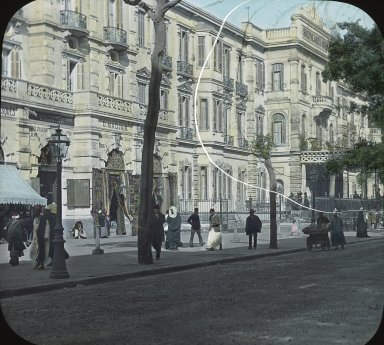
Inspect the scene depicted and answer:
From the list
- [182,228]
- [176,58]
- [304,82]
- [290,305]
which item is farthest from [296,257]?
[176,58]

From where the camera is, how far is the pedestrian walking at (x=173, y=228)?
352cm

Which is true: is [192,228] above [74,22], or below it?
below

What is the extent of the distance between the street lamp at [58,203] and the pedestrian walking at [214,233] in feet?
Result: 2.22

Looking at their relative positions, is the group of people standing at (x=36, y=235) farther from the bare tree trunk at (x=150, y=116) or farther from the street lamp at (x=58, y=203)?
the bare tree trunk at (x=150, y=116)

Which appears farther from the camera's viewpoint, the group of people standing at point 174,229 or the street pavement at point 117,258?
the group of people standing at point 174,229

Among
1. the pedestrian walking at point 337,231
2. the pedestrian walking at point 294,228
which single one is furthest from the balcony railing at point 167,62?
the pedestrian walking at point 337,231

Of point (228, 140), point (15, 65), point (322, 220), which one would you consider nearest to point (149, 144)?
point (228, 140)

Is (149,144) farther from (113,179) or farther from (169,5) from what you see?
(169,5)

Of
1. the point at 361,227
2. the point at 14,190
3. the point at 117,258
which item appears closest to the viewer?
the point at 14,190

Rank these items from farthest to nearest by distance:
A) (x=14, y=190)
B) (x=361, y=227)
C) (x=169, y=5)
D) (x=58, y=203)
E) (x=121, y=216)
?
(x=121, y=216), (x=169, y=5), (x=361, y=227), (x=58, y=203), (x=14, y=190)

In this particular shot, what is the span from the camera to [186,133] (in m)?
3.48

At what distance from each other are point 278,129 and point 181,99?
483 millimetres

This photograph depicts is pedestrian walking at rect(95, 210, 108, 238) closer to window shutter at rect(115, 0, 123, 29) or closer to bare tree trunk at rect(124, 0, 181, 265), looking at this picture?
bare tree trunk at rect(124, 0, 181, 265)

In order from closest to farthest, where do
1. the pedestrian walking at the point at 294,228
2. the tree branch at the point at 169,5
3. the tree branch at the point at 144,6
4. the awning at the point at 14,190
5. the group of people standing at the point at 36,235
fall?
the awning at the point at 14,190 → the group of people standing at the point at 36,235 → the pedestrian walking at the point at 294,228 → the tree branch at the point at 169,5 → the tree branch at the point at 144,6
